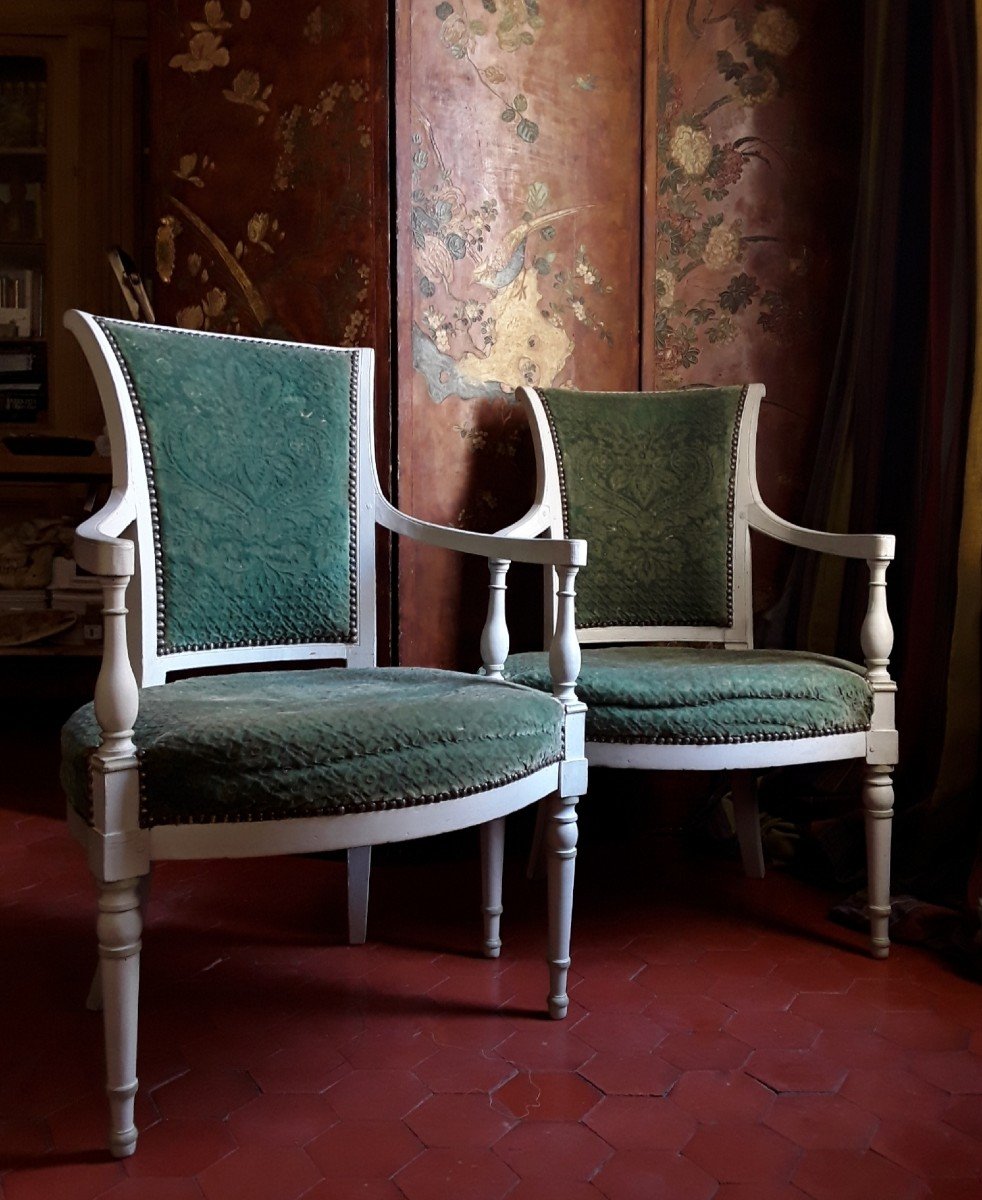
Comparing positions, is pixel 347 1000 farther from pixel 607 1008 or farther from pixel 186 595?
pixel 186 595

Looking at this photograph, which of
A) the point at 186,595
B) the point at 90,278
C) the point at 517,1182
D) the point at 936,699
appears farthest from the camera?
the point at 90,278

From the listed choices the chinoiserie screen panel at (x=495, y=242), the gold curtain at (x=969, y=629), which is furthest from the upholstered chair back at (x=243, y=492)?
the gold curtain at (x=969, y=629)

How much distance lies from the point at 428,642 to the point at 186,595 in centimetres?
76

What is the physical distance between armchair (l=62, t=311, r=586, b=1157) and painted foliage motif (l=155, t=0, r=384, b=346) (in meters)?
0.45

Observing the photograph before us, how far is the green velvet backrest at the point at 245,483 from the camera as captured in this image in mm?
1647

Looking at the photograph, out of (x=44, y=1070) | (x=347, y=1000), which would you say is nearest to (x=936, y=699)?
(x=347, y=1000)

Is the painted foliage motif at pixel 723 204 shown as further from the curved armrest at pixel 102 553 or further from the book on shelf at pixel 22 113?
the book on shelf at pixel 22 113

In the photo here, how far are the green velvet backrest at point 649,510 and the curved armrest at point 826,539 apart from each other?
0.20 ft

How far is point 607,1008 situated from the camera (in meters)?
1.70

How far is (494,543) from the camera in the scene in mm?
1731

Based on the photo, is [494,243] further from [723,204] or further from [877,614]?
[877,614]

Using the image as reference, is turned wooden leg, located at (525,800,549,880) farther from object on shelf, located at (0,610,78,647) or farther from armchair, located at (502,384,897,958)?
object on shelf, located at (0,610,78,647)

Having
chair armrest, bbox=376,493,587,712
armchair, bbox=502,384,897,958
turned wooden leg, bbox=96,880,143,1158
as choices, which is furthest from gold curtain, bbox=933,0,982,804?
turned wooden leg, bbox=96,880,143,1158

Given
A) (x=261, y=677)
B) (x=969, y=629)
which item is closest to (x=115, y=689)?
(x=261, y=677)
